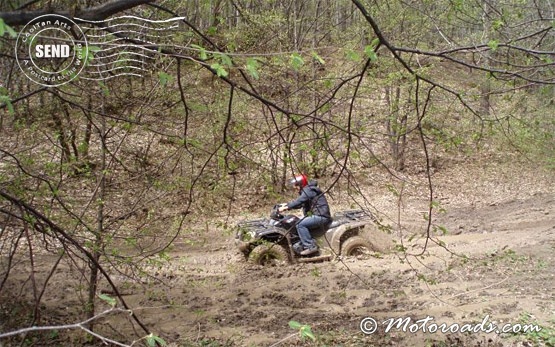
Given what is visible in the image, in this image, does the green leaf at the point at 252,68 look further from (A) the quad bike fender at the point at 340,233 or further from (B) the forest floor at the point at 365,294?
(A) the quad bike fender at the point at 340,233

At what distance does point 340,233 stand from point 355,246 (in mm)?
381

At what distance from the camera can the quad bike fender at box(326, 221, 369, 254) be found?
869 cm

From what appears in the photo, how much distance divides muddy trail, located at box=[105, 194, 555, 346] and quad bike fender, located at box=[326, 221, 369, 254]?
1.34 ft

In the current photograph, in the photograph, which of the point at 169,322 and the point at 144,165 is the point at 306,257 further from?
the point at 144,165

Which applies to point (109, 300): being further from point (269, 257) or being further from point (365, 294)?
point (269, 257)

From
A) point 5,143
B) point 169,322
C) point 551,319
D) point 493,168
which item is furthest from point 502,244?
point 493,168

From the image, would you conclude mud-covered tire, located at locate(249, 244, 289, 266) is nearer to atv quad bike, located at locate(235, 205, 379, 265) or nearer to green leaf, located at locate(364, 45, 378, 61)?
atv quad bike, located at locate(235, 205, 379, 265)

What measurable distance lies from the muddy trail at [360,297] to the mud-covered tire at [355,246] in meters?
0.26

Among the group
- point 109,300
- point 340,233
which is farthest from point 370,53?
point 340,233

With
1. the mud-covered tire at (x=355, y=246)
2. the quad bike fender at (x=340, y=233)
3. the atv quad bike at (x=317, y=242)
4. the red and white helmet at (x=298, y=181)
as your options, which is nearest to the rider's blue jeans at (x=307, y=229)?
the atv quad bike at (x=317, y=242)

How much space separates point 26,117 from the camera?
214 inches

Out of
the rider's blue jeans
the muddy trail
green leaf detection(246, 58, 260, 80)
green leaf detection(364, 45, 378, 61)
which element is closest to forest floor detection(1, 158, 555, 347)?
the muddy trail

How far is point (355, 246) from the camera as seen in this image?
28.9ft

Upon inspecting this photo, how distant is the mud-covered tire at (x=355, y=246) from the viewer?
8695 mm
